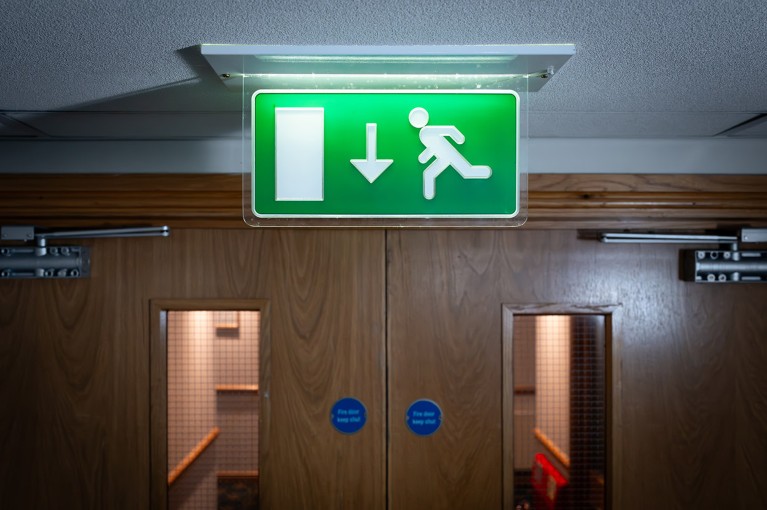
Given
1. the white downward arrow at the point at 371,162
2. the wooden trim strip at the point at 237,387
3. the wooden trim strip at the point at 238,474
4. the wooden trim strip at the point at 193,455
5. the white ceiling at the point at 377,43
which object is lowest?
the wooden trim strip at the point at 238,474

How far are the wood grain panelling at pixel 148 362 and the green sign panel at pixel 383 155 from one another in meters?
1.38

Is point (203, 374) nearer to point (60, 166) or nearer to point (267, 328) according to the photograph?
point (267, 328)

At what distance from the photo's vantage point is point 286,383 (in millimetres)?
2904

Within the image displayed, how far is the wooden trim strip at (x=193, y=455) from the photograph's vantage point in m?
3.04

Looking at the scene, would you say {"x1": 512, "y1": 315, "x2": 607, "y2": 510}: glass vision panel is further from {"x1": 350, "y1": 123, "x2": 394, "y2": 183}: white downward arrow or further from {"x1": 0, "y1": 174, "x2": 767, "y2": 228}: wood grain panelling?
{"x1": 350, "y1": 123, "x2": 394, "y2": 183}: white downward arrow

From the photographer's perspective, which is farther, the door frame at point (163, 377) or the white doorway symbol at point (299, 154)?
the door frame at point (163, 377)

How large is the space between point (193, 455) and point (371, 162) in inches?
91.6

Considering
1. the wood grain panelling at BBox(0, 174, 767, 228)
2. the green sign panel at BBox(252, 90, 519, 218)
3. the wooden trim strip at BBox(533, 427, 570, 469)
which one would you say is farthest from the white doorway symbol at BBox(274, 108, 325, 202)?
the wooden trim strip at BBox(533, 427, 570, 469)

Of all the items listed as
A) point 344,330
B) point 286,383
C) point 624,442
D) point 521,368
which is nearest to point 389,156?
point 344,330

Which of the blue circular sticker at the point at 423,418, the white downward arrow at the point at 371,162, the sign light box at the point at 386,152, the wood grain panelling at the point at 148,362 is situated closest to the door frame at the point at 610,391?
the blue circular sticker at the point at 423,418

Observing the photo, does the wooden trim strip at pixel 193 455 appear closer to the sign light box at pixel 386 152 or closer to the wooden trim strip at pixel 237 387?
the wooden trim strip at pixel 237 387

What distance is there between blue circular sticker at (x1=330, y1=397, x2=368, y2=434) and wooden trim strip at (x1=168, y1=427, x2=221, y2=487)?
654mm

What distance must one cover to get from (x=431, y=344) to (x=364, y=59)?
1702 mm

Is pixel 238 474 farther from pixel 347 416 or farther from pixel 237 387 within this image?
pixel 347 416
